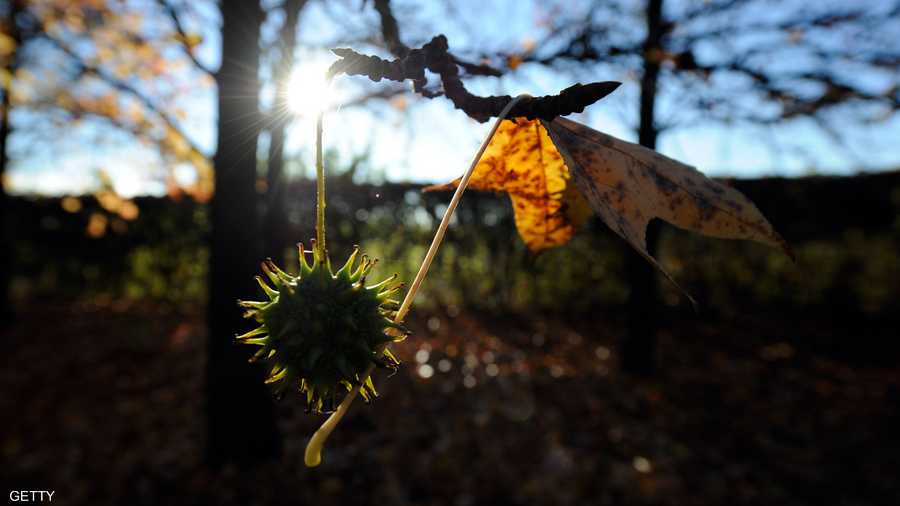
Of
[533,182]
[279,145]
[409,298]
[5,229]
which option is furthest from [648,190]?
[5,229]

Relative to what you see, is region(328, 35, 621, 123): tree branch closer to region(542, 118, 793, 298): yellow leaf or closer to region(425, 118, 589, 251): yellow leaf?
region(542, 118, 793, 298): yellow leaf

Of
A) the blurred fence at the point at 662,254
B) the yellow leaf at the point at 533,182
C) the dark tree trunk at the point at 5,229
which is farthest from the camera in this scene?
the dark tree trunk at the point at 5,229

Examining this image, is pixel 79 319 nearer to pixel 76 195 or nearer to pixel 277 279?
pixel 76 195

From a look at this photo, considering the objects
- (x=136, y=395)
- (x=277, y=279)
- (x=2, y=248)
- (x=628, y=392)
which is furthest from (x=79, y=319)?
(x=277, y=279)

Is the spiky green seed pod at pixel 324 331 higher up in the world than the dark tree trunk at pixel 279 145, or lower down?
lower down

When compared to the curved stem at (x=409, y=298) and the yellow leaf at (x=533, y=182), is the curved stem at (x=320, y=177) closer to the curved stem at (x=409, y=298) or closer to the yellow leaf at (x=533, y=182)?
the curved stem at (x=409, y=298)
